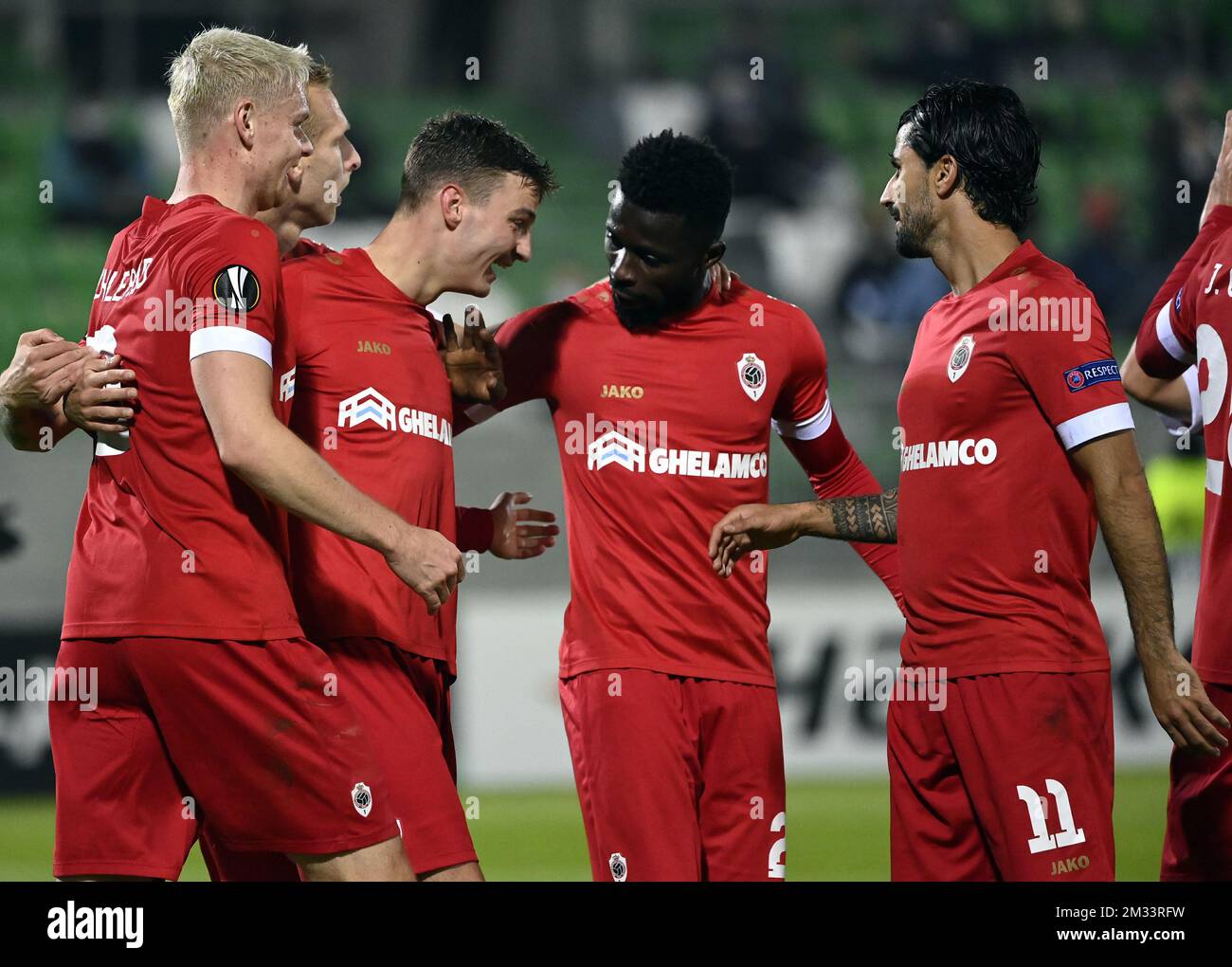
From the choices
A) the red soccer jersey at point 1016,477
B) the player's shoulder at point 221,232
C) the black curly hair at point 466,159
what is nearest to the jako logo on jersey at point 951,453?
the red soccer jersey at point 1016,477

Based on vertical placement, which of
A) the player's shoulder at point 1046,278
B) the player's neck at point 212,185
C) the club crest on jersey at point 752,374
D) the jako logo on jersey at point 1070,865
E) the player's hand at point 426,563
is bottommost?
the jako logo on jersey at point 1070,865

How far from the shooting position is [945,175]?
407 cm

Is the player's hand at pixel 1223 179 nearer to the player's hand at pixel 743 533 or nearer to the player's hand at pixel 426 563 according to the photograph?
the player's hand at pixel 743 533

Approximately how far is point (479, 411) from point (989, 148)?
153 cm

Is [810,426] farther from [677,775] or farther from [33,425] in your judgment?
[33,425]

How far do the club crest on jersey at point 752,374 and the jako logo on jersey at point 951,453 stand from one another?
0.46 m

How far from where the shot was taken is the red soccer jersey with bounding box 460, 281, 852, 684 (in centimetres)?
409

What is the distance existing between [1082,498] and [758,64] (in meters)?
10.3

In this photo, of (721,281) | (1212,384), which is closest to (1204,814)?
(1212,384)

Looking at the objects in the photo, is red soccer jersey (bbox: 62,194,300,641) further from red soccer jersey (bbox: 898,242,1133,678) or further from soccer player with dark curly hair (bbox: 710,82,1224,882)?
red soccer jersey (bbox: 898,242,1133,678)

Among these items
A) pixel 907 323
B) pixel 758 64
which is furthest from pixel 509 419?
pixel 758 64

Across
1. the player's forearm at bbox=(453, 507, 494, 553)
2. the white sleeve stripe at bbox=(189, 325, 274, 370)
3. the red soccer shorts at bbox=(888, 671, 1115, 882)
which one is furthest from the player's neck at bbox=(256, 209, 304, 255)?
the red soccer shorts at bbox=(888, 671, 1115, 882)

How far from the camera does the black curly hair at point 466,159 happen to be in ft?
14.0
